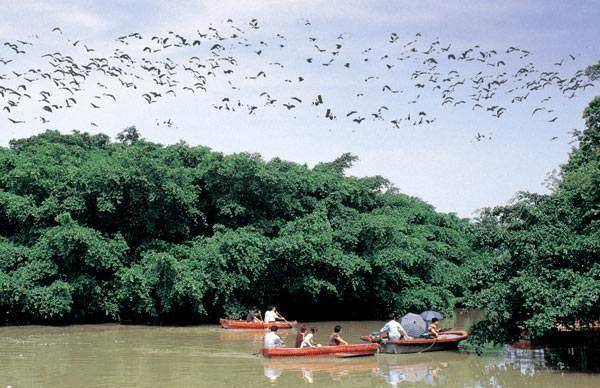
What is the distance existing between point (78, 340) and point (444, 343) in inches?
451

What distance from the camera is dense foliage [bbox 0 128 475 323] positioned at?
25531mm

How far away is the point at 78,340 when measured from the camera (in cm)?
2217

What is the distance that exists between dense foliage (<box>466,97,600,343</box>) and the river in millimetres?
1160

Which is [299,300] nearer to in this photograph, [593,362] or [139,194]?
[139,194]

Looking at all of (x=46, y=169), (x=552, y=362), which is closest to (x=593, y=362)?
(x=552, y=362)

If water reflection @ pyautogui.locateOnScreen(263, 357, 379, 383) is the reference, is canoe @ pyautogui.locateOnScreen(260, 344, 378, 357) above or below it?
above

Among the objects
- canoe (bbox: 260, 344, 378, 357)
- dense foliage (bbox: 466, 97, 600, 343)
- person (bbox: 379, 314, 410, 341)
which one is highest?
dense foliage (bbox: 466, 97, 600, 343)

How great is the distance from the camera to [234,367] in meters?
16.9

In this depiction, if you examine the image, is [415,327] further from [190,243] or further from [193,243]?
[190,243]

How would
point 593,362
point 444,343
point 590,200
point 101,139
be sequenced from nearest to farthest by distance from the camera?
point 590,200, point 593,362, point 444,343, point 101,139

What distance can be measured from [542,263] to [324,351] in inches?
230

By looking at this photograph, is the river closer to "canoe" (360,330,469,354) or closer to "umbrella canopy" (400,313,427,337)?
"canoe" (360,330,469,354)

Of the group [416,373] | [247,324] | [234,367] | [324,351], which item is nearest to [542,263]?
[416,373]

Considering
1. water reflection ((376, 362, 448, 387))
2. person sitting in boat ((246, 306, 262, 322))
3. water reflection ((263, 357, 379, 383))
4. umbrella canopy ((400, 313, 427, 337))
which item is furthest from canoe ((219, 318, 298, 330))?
water reflection ((376, 362, 448, 387))
